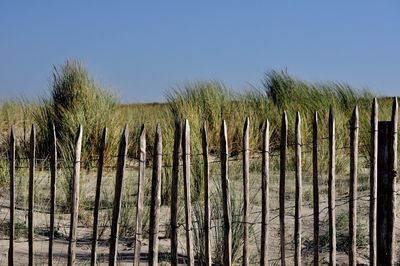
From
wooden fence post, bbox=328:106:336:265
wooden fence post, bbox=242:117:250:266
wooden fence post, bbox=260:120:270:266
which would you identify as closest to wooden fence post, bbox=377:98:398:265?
wooden fence post, bbox=328:106:336:265

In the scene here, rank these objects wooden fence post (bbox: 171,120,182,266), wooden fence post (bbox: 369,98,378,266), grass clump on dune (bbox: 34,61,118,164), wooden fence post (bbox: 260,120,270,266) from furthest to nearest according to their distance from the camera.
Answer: grass clump on dune (bbox: 34,61,118,164) < wooden fence post (bbox: 369,98,378,266) < wooden fence post (bbox: 260,120,270,266) < wooden fence post (bbox: 171,120,182,266)

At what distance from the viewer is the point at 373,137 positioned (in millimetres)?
4430

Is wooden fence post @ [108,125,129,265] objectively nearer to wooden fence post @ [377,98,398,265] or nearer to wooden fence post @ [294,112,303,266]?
wooden fence post @ [294,112,303,266]

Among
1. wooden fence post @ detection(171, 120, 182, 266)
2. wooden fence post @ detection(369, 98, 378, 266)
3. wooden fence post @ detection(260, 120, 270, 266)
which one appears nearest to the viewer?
wooden fence post @ detection(171, 120, 182, 266)

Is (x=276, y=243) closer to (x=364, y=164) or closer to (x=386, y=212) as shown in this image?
(x=386, y=212)

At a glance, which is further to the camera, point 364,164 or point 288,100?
point 288,100

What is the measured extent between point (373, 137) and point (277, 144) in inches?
210

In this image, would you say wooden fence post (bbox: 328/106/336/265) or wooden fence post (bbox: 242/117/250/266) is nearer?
wooden fence post (bbox: 242/117/250/266)

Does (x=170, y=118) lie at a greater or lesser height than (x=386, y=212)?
greater

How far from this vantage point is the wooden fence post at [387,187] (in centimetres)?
444

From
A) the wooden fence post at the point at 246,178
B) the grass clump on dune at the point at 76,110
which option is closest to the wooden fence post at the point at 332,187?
the wooden fence post at the point at 246,178

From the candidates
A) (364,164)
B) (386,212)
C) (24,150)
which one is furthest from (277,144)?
(386,212)

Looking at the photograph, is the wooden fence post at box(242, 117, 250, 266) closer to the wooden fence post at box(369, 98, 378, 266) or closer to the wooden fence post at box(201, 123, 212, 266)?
the wooden fence post at box(201, 123, 212, 266)

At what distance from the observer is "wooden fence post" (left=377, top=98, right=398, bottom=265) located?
175 inches
